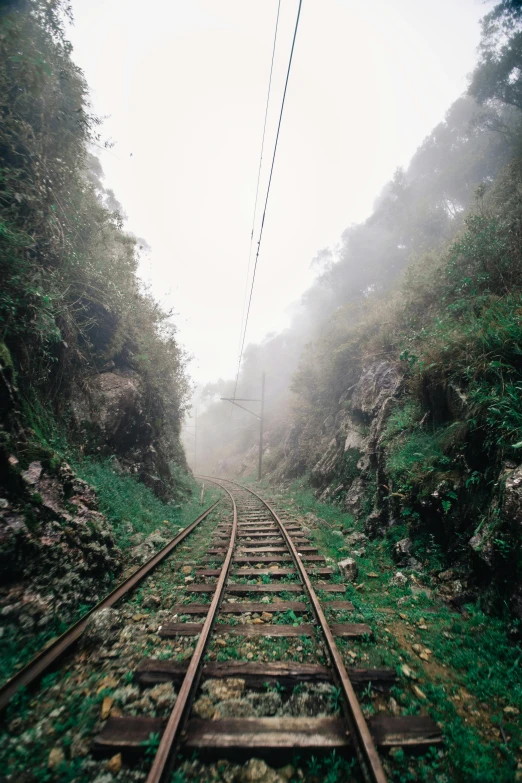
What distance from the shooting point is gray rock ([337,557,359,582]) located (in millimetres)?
5125

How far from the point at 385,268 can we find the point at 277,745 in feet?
103

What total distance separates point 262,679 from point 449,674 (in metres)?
2.04

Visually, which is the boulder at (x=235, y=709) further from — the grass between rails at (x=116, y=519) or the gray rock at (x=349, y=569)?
the gray rock at (x=349, y=569)

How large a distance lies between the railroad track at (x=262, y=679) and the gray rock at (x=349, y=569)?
0.37 meters

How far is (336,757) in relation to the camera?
2156mm

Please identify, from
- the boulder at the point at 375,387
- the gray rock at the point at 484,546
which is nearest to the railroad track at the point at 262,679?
the gray rock at the point at 484,546

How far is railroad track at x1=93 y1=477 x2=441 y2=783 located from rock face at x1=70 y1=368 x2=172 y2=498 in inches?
200

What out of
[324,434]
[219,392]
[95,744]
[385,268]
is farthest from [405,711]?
[219,392]

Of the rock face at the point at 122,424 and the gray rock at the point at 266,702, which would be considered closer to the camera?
the gray rock at the point at 266,702

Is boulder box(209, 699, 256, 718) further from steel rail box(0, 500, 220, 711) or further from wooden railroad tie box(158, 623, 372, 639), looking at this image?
steel rail box(0, 500, 220, 711)

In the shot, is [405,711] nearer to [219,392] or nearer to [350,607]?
[350,607]

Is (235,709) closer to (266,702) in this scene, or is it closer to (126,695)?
(266,702)

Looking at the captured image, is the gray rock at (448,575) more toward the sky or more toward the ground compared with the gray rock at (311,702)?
more toward the sky

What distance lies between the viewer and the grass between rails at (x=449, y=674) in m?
2.15
